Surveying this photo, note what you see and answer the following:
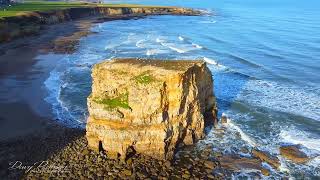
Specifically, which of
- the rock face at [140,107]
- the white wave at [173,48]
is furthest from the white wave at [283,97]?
the white wave at [173,48]

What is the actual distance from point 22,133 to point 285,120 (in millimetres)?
19218

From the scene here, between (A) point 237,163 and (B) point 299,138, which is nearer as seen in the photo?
(A) point 237,163

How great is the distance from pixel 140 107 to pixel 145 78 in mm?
1678

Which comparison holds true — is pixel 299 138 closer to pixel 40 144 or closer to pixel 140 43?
pixel 40 144

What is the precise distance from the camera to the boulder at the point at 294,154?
2488cm

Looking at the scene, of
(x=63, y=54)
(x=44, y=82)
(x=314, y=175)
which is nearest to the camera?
(x=314, y=175)

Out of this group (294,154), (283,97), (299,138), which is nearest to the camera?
(294,154)

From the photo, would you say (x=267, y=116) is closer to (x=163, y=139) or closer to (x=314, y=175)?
(x=314, y=175)

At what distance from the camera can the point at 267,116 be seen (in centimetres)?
3180

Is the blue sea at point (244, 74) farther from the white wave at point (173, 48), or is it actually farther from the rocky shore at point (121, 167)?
the rocky shore at point (121, 167)

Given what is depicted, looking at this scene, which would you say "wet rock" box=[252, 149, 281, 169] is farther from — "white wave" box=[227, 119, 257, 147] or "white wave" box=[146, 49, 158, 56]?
"white wave" box=[146, 49, 158, 56]

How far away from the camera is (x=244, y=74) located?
4444 cm

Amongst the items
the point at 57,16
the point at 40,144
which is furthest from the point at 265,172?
the point at 57,16

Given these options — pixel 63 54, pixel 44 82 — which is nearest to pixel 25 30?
pixel 63 54
